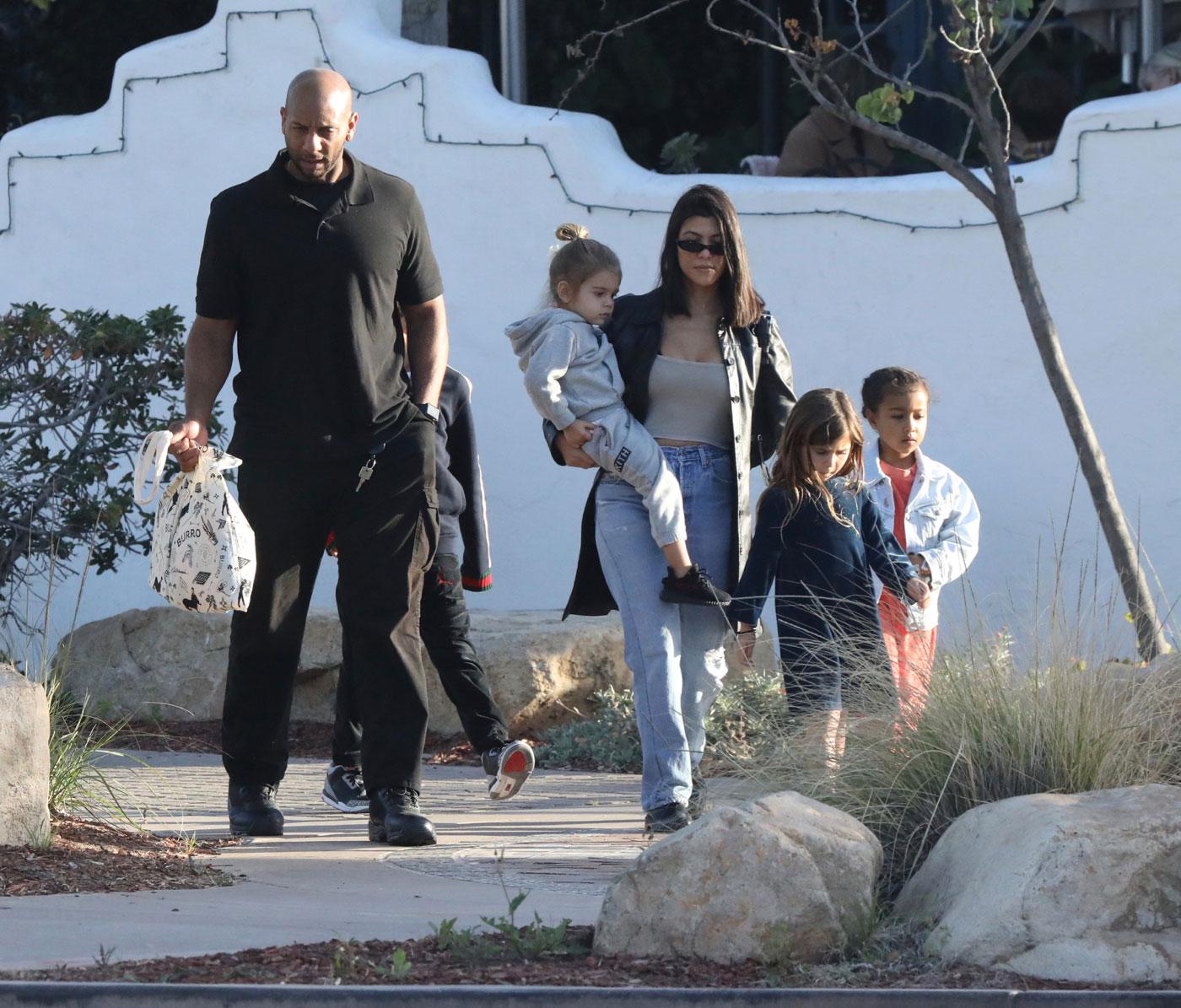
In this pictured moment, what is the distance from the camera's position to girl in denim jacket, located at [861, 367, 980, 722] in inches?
230

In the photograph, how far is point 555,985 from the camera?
3.45 metres

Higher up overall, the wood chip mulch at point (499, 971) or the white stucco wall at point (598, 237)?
→ the white stucco wall at point (598, 237)

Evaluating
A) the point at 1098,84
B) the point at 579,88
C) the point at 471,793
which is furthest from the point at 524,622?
the point at 1098,84

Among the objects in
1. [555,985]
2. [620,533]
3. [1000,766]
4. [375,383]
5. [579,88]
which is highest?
[579,88]

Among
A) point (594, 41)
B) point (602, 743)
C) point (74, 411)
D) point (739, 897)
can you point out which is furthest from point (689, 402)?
point (594, 41)

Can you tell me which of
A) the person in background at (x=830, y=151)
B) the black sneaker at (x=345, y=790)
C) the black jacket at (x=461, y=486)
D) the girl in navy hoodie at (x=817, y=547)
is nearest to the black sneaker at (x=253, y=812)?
the black sneaker at (x=345, y=790)

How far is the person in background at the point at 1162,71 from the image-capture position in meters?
7.78

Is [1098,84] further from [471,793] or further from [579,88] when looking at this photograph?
[471,793]

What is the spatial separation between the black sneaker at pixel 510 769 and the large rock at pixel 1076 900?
2142mm

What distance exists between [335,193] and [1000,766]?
2.36 meters

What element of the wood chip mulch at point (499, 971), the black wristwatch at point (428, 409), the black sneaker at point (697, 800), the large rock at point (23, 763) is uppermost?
the black wristwatch at point (428, 409)

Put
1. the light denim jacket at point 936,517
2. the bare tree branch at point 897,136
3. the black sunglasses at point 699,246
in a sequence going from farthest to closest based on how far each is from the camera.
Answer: the bare tree branch at point 897,136 < the light denim jacket at point 936,517 < the black sunglasses at point 699,246

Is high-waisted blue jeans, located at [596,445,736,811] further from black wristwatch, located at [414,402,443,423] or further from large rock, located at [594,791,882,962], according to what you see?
large rock, located at [594,791,882,962]

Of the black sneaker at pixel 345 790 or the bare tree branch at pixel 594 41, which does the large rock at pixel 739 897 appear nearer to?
the black sneaker at pixel 345 790
